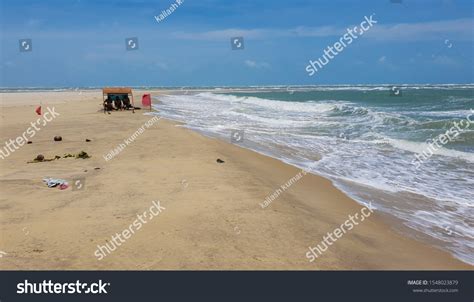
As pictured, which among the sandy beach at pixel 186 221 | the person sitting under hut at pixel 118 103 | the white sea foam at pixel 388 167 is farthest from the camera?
the person sitting under hut at pixel 118 103

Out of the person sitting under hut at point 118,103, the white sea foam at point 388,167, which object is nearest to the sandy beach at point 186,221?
the white sea foam at point 388,167

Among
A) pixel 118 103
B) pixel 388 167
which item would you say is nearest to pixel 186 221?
pixel 388 167

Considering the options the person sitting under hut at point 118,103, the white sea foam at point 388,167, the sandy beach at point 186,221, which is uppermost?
the person sitting under hut at point 118,103

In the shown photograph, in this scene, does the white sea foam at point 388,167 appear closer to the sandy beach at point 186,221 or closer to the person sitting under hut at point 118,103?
the sandy beach at point 186,221

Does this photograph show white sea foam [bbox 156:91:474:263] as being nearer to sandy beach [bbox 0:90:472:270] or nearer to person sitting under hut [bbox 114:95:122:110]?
sandy beach [bbox 0:90:472:270]

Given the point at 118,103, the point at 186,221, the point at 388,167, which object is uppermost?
the point at 118,103

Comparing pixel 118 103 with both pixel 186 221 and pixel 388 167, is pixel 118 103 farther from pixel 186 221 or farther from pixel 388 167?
pixel 186 221

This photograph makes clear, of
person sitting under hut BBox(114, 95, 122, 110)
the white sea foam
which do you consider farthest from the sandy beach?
person sitting under hut BBox(114, 95, 122, 110)

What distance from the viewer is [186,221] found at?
5.77 m

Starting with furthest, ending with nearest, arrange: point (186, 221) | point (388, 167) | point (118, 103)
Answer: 1. point (118, 103)
2. point (388, 167)
3. point (186, 221)

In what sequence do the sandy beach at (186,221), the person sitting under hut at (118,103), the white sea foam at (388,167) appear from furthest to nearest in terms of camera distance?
1. the person sitting under hut at (118,103)
2. the white sea foam at (388,167)
3. the sandy beach at (186,221)

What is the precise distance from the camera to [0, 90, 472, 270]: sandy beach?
15.3 feet

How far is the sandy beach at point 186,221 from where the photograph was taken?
4676mm
